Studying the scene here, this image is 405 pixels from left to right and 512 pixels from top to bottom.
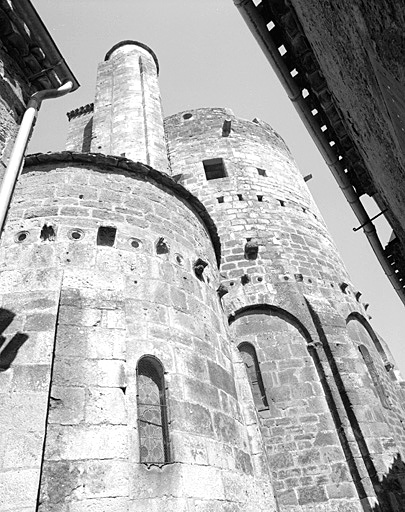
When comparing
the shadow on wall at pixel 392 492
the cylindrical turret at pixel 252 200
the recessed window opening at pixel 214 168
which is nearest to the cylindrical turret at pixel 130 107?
the cylindrical turret at pixel 252 200

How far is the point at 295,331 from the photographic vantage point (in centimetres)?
822

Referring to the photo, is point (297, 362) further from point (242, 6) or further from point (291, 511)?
point (242, 6)

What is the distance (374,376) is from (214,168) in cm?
709

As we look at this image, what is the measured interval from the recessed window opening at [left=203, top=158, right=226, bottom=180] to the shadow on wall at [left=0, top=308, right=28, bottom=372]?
861 cm

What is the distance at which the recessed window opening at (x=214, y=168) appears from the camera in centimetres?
1195

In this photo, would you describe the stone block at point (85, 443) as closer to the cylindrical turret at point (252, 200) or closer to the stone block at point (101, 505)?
the stone block at point (101, 505)

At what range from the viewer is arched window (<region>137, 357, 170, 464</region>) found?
12.9 feet

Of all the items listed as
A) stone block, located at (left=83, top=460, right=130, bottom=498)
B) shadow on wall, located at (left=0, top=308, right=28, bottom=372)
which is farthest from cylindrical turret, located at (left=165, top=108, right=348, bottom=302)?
stone block, located at (left=83, top=460, right=130, bottom=498)

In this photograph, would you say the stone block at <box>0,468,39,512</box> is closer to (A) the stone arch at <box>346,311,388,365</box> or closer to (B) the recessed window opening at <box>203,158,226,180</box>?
(A) the stone arch at <box>346,311,388,365</box>

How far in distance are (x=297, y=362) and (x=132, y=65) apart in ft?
36.8

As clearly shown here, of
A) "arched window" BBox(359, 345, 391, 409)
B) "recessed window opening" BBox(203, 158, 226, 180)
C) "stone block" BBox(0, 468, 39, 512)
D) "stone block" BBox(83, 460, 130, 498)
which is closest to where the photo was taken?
"stone block" BBox(0, 468, 39, 512)

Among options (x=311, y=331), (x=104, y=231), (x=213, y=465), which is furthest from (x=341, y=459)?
(x=104, y=231)

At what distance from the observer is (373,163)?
4711 millimetres

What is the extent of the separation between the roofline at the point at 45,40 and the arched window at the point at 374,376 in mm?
7405
